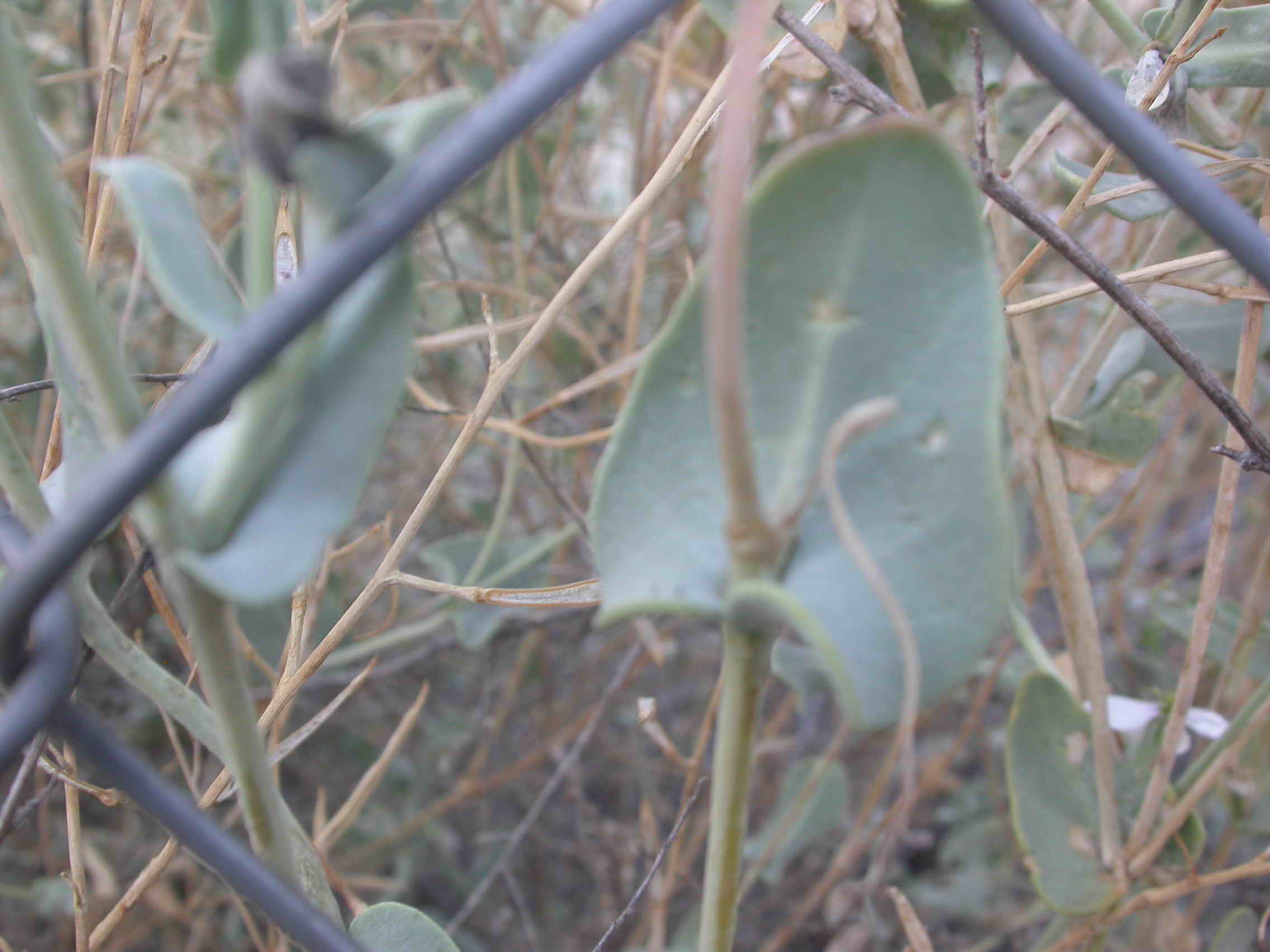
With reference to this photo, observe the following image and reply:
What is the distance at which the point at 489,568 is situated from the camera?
895 millimetres

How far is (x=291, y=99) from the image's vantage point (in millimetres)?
177

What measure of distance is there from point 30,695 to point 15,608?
30mm

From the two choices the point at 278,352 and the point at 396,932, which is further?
the point at 396,932

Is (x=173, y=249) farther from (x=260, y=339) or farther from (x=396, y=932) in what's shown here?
(x=396, y=932)

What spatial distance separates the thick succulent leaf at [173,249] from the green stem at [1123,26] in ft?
1.49

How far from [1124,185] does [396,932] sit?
468mm

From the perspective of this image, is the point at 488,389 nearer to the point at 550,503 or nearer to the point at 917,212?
the point at 917,212

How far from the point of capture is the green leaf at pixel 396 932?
0.35m

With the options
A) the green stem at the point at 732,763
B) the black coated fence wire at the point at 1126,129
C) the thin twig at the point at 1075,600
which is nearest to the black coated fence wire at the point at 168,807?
the green stem at the point at 732,763

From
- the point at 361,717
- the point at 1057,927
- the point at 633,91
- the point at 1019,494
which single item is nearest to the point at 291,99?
the point at 1057,927

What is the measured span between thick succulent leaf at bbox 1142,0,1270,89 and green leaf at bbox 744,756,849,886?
0.56 m

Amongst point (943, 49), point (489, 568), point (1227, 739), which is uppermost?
point (943, 49)

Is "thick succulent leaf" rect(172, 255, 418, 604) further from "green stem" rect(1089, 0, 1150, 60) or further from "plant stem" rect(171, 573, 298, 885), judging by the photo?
"green stem" rect(1089, 0, 1150, 60)

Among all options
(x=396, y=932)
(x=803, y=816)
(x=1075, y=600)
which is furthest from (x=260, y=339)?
(x=803, y=816)
